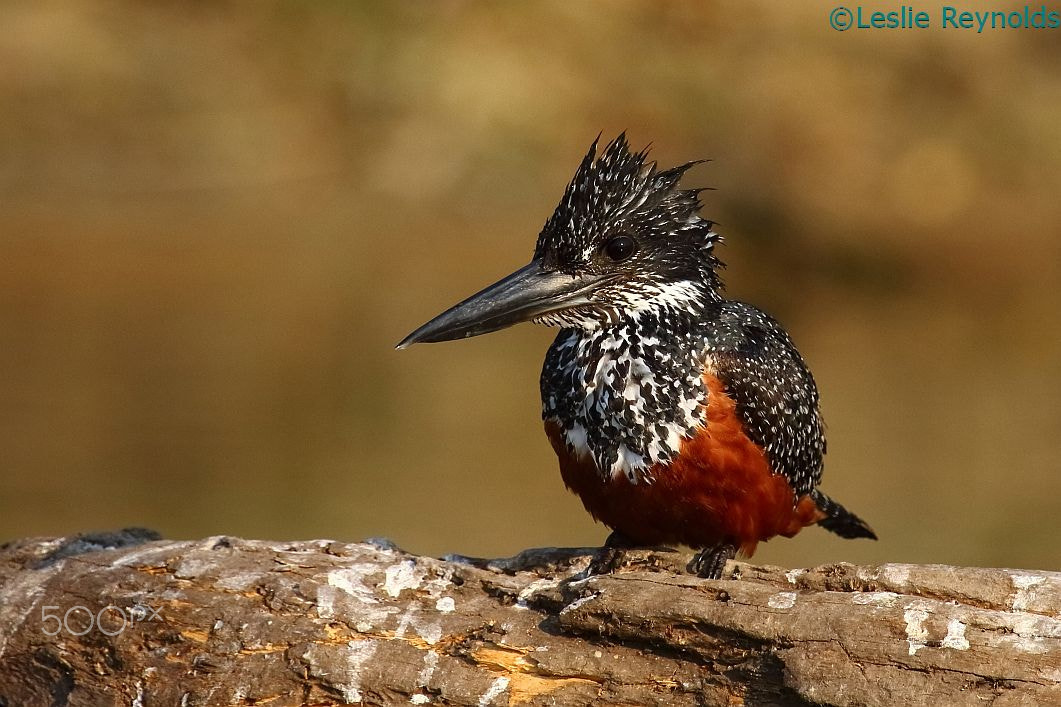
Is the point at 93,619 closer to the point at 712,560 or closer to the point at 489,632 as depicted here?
the point at 489,632

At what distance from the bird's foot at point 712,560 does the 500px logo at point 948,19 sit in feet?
51.3

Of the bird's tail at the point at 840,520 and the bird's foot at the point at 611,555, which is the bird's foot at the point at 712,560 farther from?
the bird's tail at the point at 840,520

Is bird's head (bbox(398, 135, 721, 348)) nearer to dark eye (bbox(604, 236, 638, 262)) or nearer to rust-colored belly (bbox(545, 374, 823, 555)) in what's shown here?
dark eye (bbox(604, 236, 638, 262))

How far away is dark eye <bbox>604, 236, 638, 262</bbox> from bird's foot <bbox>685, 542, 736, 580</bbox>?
1.05m

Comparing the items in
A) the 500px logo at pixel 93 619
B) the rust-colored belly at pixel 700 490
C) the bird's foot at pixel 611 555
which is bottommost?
the 500px logo at pixel 93 619

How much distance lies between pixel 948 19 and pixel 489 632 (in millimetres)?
16940

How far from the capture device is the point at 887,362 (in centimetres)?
1409

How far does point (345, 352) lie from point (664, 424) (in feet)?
30.5

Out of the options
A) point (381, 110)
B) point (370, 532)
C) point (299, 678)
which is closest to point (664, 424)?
point (299, 678)

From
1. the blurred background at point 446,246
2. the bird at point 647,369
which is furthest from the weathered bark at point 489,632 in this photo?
the blurred background at point 446,246

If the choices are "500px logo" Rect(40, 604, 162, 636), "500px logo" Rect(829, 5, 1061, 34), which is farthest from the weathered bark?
"500px logo" Rect(829, 5, 1061, 34)

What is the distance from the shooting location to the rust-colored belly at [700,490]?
15.4 feet

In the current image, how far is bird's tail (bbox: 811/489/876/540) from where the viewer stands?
558cm

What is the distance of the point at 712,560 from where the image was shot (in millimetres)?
4785
